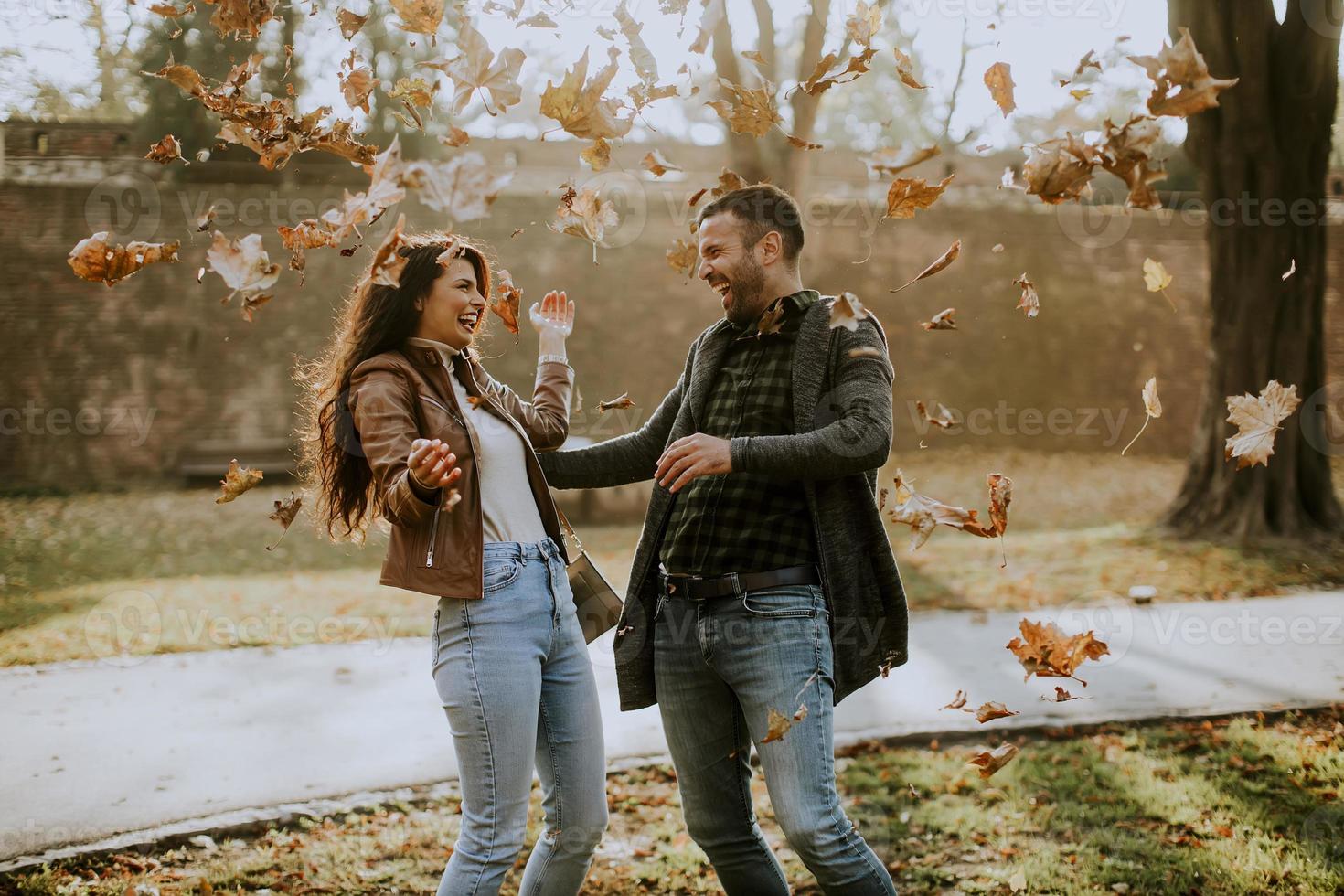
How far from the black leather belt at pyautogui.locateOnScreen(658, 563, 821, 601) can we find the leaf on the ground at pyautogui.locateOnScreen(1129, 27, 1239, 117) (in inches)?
55.4

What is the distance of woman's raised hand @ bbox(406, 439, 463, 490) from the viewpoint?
7.36 feet

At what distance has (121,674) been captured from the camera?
6.12 meters

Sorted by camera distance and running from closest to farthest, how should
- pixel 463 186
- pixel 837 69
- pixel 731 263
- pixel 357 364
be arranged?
1. pixel 463 186
2. pixel 357 364
3. pixel 731 263
4. pixel 837 69

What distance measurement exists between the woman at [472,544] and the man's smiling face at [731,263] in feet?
2.02

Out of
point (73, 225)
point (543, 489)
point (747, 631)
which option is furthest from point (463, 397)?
point (73, 225)

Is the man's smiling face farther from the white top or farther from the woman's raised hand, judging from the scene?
the woman's raised hand

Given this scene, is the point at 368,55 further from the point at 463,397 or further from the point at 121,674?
the point at 463,397

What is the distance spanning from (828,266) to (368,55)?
6.65 m

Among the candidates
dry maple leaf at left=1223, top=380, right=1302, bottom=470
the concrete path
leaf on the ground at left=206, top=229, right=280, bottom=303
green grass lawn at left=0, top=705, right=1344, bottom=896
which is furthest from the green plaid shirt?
the concrete path

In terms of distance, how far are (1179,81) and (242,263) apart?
→ 233 cm

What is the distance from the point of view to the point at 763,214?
2859mm

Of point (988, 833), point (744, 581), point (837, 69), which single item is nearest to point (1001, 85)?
point (837, 69)

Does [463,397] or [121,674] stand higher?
[463,397]

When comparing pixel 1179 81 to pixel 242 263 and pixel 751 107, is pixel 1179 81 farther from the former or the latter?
pixel 242 263
